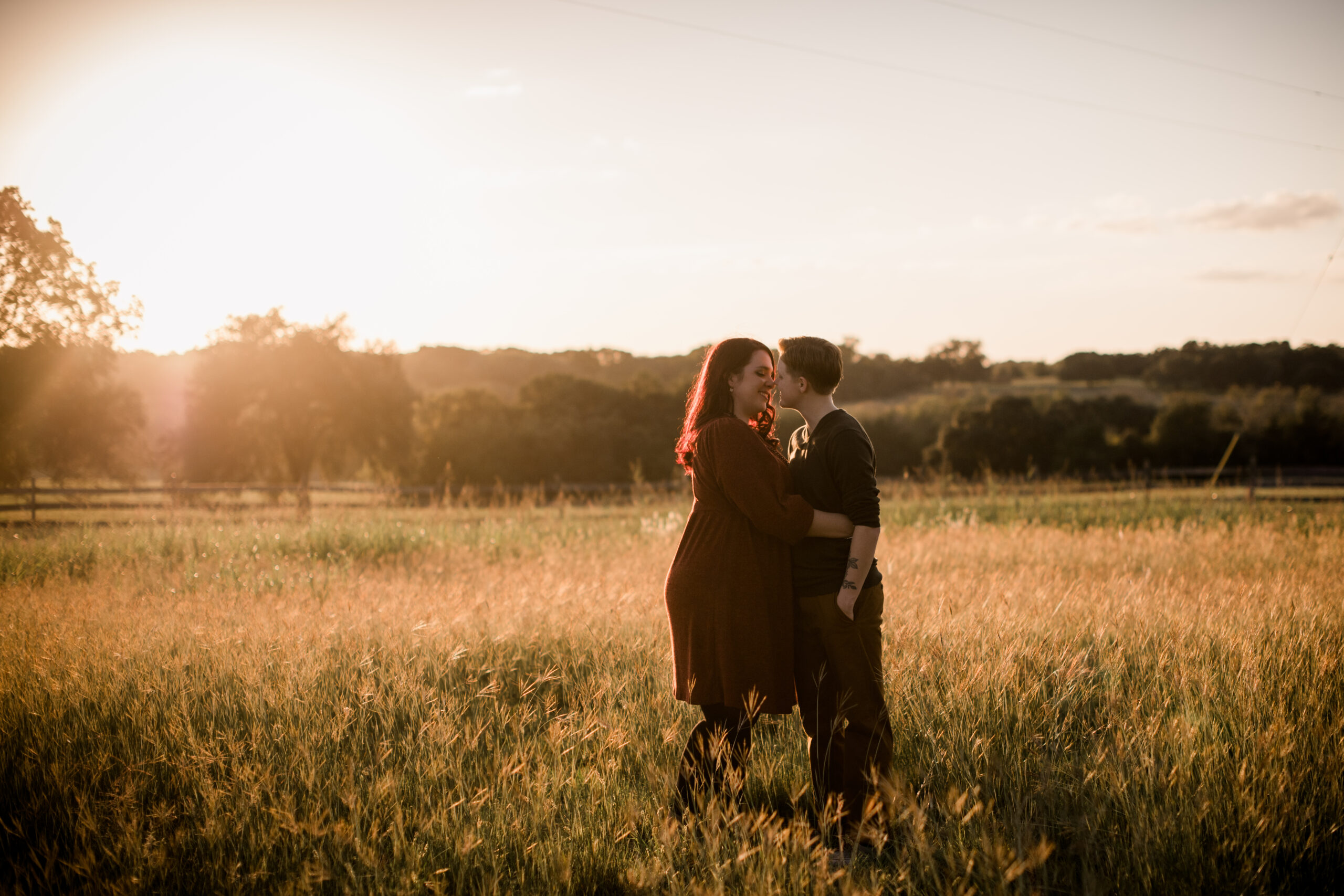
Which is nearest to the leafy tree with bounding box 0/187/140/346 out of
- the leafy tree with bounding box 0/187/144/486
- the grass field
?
the leafy tree with bounding box 0/187/144/486

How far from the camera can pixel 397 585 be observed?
6.56 metres

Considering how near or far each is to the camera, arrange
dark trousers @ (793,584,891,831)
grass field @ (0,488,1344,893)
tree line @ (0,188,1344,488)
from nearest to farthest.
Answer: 1. grass field @ (0,488,1344,893)
2. dark trousers @ (793,584,891,831)
3. tree line @ (0,188,1344,488)

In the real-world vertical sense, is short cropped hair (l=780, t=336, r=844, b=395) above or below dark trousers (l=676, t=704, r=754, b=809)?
above

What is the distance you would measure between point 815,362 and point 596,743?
85.2 inches

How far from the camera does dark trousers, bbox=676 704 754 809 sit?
108 inches

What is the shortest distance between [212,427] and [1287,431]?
74.5 m

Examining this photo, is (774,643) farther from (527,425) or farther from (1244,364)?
(1244,364)

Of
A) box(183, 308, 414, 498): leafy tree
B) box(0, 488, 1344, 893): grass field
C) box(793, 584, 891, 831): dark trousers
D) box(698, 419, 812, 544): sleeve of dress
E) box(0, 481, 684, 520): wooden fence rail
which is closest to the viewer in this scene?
box(0, 488, 1344, 893): grass field

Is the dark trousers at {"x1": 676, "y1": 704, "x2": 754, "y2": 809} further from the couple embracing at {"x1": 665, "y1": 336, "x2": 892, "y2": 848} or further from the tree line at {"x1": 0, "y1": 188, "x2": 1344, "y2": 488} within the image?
the tree line at {"x1": 0, "y1": 188, "x2": 1344, "y2": 488}

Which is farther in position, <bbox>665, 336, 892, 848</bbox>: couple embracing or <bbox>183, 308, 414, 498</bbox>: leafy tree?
<bbox>183, 308, 414, 498</bbox>: leafy tree

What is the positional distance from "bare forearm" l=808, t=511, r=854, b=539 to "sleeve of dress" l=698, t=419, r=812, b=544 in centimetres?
7

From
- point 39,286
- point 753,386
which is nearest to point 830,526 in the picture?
point 753,386

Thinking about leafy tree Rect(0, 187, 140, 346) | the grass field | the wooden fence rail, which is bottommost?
the grass field

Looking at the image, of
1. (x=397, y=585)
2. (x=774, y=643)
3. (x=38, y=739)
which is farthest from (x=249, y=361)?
(x=774, y=643)
